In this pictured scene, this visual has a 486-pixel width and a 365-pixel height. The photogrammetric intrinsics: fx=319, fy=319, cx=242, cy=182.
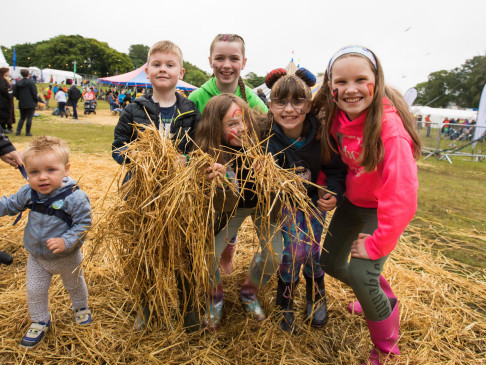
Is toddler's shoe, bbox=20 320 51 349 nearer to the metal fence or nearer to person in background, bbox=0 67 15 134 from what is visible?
person in background, bbox=0 67 15 134

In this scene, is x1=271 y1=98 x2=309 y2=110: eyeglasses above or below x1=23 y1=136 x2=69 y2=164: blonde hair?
above

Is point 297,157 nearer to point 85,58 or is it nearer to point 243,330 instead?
point 243,330

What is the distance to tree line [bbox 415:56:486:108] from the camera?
37.9m

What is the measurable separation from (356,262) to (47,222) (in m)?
2.06

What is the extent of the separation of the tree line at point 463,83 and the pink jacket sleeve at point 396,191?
39.0 m

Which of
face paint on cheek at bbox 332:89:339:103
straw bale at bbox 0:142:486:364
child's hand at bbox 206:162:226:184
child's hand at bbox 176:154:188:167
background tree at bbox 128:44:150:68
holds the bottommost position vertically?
straw bale at bbox 0:142:486:364

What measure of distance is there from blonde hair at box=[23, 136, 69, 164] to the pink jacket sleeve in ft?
6.88

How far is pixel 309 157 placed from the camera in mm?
2334

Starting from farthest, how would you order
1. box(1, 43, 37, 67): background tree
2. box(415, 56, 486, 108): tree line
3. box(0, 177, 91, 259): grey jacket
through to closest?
box(1, 43, 37, 67): background tree < box(415, 56, 486, 108): tree line < box(0, 177, 91, 259): grey jacket

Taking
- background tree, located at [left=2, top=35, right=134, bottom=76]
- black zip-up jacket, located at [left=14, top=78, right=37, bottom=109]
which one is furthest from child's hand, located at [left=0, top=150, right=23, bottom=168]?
background tree, located at [left=2, top=35, right=134, bottom=76]

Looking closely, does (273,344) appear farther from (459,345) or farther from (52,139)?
(52,139)

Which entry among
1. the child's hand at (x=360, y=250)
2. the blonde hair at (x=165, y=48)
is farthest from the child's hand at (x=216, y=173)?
the blonde hair at (x=165, y=48)

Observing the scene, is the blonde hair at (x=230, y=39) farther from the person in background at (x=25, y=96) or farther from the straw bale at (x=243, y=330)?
the person in background at (x=25, y=96)

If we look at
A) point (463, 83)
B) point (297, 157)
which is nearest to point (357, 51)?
point (297, 157)
